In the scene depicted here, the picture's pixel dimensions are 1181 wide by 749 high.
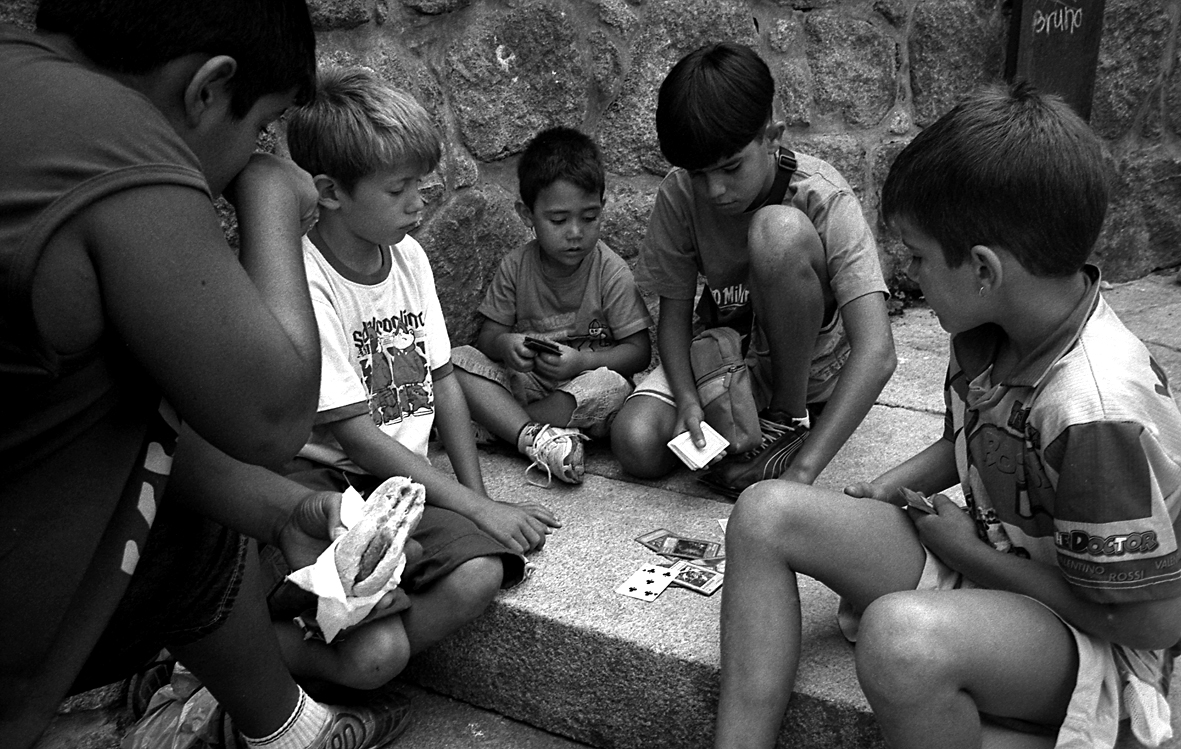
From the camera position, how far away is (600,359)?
309 centimetres

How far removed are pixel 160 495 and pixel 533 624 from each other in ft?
3.03

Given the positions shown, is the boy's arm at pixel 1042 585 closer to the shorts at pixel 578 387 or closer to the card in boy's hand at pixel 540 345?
the shorts at pixel 578 387

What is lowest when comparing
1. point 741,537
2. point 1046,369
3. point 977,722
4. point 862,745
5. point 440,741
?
point 440,741

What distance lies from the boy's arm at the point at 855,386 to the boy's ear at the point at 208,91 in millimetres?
1519

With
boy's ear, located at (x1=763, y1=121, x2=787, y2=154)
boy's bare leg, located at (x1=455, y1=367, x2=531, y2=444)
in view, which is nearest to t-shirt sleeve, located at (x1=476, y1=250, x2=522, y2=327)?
boy's bare leg, located at (x1=455, y1=367, x2=531, y2=444)

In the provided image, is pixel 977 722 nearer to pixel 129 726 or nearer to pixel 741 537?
pixel 741 537

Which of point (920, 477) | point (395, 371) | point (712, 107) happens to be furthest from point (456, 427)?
point (920, 477)

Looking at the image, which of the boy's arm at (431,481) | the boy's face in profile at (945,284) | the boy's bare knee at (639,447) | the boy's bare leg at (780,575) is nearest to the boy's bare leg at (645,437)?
the boy's bare knee at (639,447)

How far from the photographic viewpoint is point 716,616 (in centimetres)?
214

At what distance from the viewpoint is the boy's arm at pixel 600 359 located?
119 inches

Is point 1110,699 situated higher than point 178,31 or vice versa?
point 178,31

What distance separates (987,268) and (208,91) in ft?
3.79

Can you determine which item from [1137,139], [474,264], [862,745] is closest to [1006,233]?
[862,745]

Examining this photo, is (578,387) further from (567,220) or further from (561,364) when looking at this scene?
(567,220)
